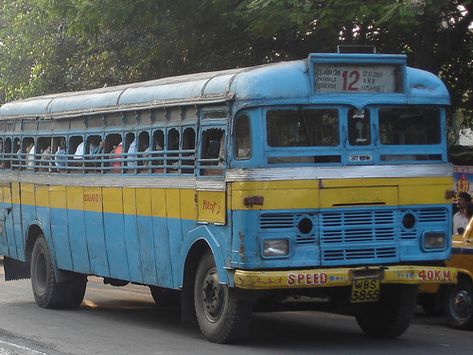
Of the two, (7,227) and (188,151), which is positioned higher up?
(188,151)

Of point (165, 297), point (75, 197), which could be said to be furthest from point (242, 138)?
point (165, 297)

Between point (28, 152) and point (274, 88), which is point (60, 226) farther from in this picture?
point (274, 88)

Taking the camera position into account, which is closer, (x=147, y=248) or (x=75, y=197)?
(x=147, y=248)

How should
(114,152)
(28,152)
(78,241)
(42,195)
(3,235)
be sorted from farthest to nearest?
(3,235) < (28,152) < (42,195) < (78,241) < (114,152)

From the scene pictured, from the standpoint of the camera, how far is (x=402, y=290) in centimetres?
1106

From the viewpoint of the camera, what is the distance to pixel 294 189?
392 inches

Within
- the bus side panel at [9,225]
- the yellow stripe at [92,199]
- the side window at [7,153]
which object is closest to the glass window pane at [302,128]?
the yellow stripe at [92,199]

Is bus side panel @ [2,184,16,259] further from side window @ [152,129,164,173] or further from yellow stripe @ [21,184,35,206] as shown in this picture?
side window @ [152,129,164,173]

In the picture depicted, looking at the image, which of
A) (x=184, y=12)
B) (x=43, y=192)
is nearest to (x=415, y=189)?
(x=43, y=192)

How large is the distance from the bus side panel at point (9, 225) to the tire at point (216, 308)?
558 centimetres

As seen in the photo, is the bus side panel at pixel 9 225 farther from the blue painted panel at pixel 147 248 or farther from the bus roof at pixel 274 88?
the bus roof at pixel 274 88

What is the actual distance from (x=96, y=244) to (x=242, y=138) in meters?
→ 3.83

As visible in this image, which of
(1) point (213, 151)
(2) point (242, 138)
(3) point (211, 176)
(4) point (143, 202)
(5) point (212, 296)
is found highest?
(2) point (242, 138)

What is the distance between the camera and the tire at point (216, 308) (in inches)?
403
